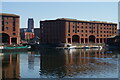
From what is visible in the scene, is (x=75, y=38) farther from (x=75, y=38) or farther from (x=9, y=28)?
(x=9, y=28)

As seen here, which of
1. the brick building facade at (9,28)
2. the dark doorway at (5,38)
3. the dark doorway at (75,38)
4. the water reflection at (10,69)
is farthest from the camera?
the dark doorway at (75,38)

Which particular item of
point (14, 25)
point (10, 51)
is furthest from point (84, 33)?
point (10, 51)

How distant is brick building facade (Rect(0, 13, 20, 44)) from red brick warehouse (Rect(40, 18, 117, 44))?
38947 millimetres

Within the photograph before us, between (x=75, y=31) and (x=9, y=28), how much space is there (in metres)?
54.3

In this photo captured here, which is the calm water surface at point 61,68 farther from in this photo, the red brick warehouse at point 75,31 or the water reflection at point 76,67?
the red brick warehouse at point 75,31

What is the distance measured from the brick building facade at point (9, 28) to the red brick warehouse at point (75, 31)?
38947 millimetres

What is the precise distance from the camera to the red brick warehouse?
16262 cm

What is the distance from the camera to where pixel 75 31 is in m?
166

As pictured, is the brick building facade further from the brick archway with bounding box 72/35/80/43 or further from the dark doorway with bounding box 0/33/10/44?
the brick archway with bounding box 72/35/80/43

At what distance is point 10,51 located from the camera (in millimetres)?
109938

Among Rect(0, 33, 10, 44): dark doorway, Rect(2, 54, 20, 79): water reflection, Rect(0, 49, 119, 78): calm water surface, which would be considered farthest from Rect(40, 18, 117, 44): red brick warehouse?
Rect(2, 54, 20, 79): water reflection

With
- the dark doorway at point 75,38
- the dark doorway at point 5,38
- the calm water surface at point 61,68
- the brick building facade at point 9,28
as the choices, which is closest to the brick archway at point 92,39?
the dark doorway at point 75,38

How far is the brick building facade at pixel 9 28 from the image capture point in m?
130

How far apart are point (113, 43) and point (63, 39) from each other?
1794 inches
